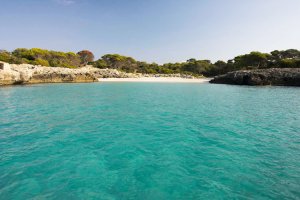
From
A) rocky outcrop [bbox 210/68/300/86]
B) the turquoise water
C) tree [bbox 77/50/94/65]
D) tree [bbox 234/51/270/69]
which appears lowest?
the turquoise water

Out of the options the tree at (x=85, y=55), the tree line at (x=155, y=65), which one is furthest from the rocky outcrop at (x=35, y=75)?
the tree at (x=85, y=55)

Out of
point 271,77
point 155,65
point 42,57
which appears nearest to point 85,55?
point 42,57

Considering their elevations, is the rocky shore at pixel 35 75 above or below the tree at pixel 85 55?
below

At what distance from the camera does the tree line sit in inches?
2632

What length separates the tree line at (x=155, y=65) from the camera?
6686 cm

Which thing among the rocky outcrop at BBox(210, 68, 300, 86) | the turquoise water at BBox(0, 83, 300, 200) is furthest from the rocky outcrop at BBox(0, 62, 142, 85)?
the rocky outcrop at BBox(210, 68, 300, 86)

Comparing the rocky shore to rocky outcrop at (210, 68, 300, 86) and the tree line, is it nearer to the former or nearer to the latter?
the tree line

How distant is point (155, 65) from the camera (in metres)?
106

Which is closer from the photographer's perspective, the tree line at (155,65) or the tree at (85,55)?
the tree line at (155,65)

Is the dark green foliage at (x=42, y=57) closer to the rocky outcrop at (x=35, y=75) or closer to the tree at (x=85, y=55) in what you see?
the rocky outcrop at (x=35, y=75)

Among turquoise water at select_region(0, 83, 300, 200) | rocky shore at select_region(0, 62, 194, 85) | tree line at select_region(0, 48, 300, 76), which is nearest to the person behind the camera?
turquoise water at select_region(0, 83, 300, 200)

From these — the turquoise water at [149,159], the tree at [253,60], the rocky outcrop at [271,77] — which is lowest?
the turquoise water at [149,159]

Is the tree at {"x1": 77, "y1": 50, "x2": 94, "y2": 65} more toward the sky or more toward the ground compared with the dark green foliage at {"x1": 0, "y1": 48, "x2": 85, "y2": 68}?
more toward the sky

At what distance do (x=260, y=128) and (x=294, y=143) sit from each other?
8.15 feet
